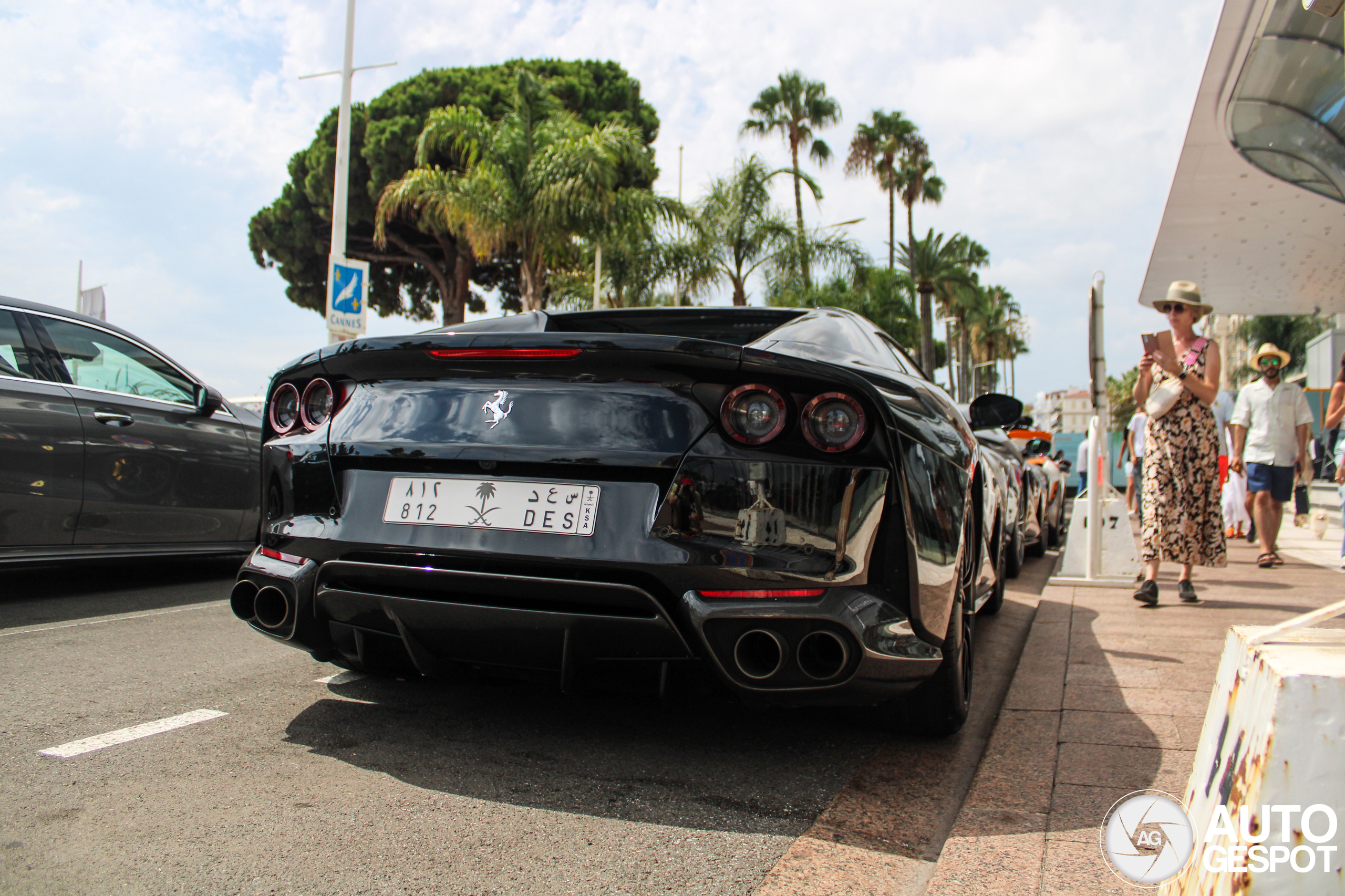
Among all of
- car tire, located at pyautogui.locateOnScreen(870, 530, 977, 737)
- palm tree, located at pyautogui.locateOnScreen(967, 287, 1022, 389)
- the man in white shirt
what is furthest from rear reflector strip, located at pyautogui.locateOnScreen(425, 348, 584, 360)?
palm tree, located at pyautogui.locateOnScreen(967, 287, 1022, 389)

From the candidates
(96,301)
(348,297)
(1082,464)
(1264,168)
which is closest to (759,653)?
(348,297)

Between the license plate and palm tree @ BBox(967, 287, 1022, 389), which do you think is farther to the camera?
palm tree @ BBox(967, 287, 1022, 389)

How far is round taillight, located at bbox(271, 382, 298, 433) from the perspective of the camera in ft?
9.25

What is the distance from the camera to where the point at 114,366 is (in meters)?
5.28

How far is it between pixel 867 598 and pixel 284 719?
1.78m

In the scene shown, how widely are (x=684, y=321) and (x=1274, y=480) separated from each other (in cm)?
675

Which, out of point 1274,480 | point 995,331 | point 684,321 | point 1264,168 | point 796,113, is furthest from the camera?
point 995,331

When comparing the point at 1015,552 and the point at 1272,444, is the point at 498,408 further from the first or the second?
the point at 1272,444

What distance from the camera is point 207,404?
18.1ft

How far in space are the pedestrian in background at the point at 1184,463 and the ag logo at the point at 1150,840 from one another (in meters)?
4.12

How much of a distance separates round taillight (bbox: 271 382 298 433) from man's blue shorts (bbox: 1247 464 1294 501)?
779 centimetres

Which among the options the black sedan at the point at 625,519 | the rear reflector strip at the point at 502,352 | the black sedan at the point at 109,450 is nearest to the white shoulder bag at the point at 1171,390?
the black sedan at the point at 625,519

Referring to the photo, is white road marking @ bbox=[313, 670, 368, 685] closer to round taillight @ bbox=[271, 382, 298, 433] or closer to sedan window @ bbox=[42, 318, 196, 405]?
round taillight @ bbox=[271, 382, 298, 433]

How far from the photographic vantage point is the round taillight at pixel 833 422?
2.31m
